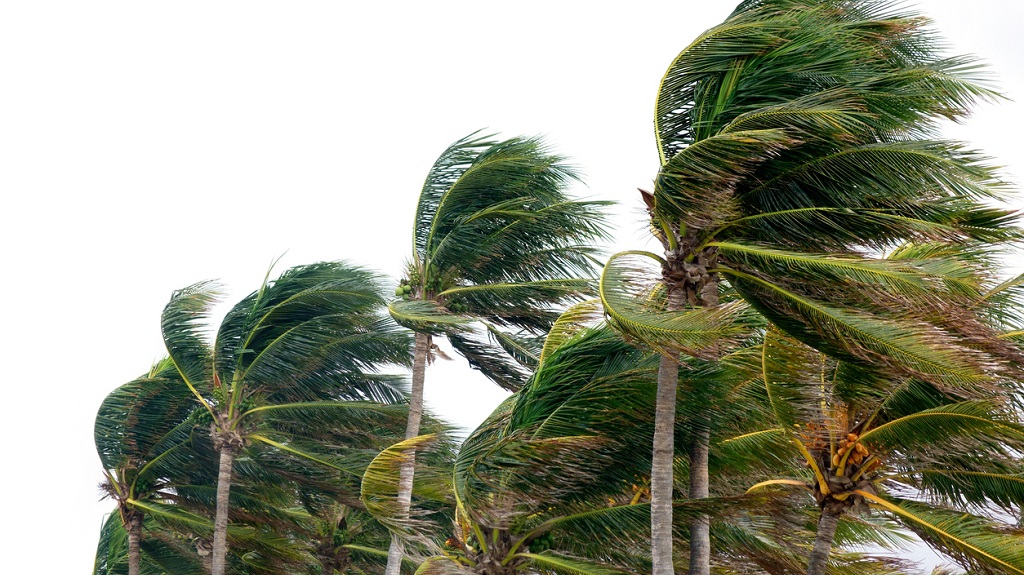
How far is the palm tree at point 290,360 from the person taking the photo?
19.8 meters

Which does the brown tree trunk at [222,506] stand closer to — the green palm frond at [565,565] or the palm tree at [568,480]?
the palm tree at [568,480]

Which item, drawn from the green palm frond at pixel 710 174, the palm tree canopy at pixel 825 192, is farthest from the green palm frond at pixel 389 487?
the green palm frond at pixel 710 174

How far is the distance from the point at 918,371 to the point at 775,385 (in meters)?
2.33

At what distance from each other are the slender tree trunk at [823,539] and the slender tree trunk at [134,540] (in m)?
16.8

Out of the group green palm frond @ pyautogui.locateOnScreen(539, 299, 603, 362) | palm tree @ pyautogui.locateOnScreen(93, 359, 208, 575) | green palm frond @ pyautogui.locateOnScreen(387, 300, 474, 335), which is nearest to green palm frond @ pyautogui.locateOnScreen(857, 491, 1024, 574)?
green palm frond @ pyautogui.locateOnScreen(539, 299, 603, 362)

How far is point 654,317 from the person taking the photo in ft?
32.3

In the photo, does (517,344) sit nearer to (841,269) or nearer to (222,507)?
(222,507)

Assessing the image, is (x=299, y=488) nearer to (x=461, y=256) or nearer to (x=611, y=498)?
(x=461, y=256)

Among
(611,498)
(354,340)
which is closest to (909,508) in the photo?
(611,498)

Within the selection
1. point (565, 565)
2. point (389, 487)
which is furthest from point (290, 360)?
point (565, 565)

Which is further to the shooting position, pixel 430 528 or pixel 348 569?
pixel 348 569

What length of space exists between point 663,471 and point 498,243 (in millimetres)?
7935

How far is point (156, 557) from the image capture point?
24312 mm

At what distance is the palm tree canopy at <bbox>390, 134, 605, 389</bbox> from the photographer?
18312 millimetres
